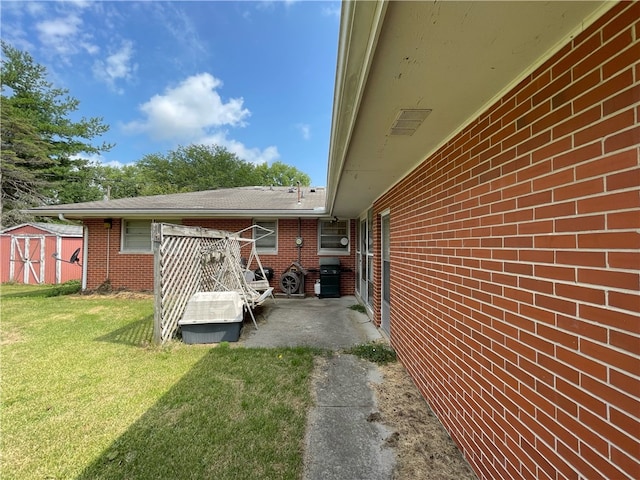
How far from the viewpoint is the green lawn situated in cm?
202

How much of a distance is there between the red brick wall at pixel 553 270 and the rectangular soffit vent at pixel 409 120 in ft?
1.22

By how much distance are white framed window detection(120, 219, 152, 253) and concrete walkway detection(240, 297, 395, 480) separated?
557 centimetres

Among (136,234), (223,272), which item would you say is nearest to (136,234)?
(136,234)

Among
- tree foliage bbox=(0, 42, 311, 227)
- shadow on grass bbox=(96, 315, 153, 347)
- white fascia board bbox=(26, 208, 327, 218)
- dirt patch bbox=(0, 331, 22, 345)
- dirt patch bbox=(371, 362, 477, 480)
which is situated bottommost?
dirt patch bbox=(371, 362, 477, 480)

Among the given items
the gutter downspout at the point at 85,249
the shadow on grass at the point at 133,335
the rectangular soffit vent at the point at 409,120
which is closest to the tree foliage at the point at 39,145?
the gutter downspout at the point at 85,249

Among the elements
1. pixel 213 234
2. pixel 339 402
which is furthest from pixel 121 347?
pixel 339 402

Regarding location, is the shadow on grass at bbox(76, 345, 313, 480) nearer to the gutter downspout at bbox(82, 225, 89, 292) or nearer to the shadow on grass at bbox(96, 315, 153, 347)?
the shadow on grass at bbox(96, 315, 153, 347)

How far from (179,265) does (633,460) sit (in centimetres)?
531

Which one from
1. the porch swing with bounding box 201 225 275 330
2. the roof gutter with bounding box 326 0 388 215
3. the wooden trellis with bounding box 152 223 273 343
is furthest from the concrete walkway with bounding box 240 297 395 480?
the roof gutter with bounding box 326 0 388 215

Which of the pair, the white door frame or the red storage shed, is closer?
the white door frame

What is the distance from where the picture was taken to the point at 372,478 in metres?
1.89

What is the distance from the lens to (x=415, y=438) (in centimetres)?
227

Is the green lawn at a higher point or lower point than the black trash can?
lower

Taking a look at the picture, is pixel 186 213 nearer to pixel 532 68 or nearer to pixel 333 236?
pixel 333 236
